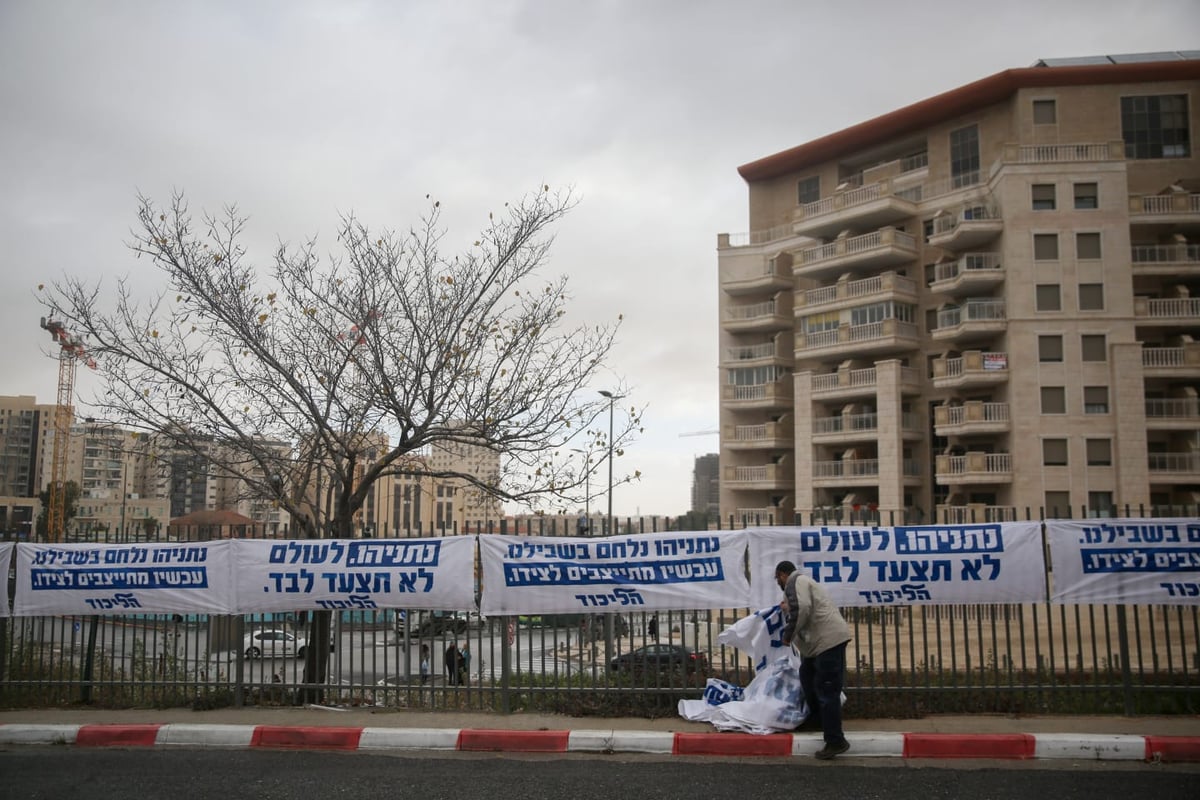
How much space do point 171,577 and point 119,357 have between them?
3472mm

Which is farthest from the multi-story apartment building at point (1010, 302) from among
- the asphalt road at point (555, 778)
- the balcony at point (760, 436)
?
the asphalt road at point (555, 778)

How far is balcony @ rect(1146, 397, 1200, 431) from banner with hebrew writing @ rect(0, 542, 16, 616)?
146 ft

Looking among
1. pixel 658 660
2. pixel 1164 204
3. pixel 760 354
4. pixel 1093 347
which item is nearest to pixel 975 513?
pixel 658 660

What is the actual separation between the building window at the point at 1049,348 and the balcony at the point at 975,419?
A: 2.94 meters

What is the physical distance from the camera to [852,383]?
156 feet

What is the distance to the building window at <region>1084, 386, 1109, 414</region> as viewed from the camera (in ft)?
135

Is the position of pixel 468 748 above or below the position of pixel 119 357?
below

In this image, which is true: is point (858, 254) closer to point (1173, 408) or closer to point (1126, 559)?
point (1173, 408)

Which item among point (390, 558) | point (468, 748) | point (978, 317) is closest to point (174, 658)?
point (390, 558)

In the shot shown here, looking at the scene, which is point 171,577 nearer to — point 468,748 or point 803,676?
point 468,748

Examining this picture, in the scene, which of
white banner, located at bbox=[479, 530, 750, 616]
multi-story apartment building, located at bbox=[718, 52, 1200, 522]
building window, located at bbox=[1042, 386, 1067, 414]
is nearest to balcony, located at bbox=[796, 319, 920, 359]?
multi-story apartment building, located at bbox=[718, 52, 1200, 522]

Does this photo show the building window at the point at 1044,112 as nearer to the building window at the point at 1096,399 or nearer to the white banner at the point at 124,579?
the building window at the point at 1096,399

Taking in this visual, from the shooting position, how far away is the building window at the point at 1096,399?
41062 millimetres

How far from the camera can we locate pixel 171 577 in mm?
10008
